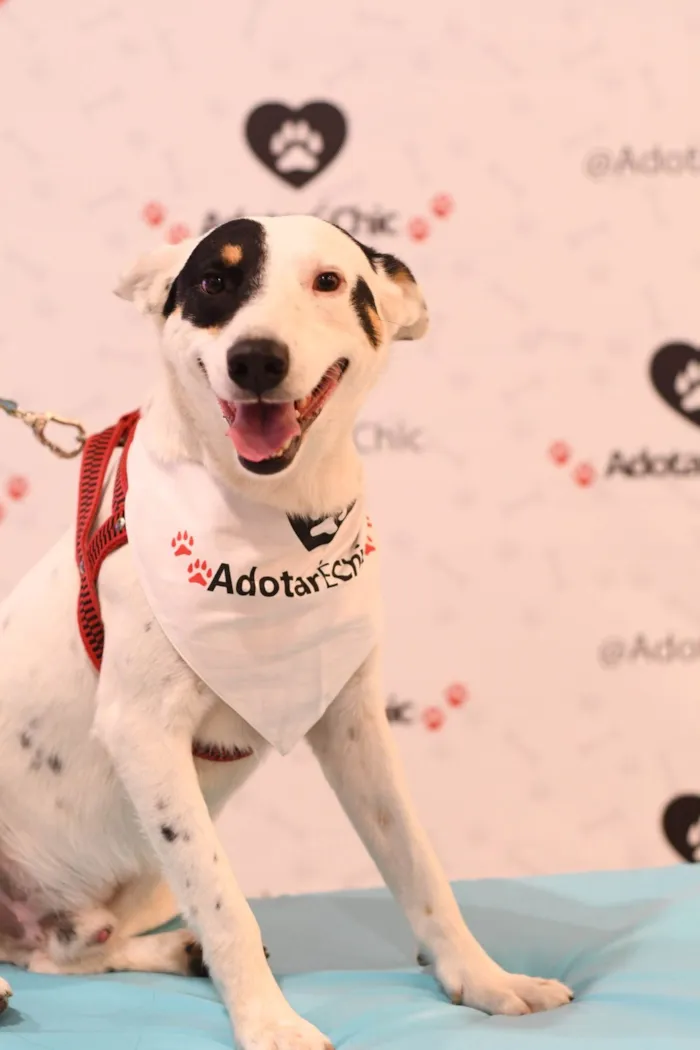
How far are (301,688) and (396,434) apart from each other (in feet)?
3.23

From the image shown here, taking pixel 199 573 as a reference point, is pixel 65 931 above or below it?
below

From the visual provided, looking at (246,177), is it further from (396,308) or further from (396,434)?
(396,308)

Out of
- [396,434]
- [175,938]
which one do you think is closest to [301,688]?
[175,938]

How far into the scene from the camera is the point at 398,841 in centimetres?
144

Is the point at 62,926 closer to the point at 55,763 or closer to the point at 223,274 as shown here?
the point at 55,763

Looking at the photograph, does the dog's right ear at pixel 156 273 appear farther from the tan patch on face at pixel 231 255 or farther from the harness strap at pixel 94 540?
the harness strap at pixel 94 540

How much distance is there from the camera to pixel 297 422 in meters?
1.21

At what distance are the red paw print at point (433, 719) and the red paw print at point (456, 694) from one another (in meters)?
0.03

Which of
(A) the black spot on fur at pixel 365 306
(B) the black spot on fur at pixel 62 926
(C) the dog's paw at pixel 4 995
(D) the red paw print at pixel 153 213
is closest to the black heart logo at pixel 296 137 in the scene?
(D) the red paw print at pixel 153 213

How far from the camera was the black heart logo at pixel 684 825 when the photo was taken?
7.54ft

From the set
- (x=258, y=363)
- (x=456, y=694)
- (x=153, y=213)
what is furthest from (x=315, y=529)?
(x=153, y=213)

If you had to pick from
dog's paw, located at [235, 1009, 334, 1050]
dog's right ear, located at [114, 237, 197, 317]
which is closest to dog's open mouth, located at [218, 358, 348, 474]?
dog's right ear, located at [114, 237, 197, 317]

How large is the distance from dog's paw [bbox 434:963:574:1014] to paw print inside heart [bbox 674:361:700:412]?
137 centimetres

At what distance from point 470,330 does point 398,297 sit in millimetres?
815
